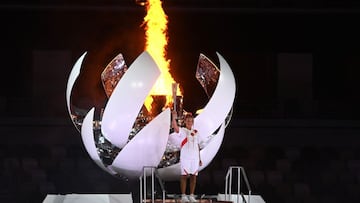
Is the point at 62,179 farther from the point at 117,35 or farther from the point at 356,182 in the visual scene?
the point at 356,182

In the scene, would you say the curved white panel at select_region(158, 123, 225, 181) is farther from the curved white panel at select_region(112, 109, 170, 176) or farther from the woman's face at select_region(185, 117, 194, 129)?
the woman's face at select_region(185, 117, 194, 129)

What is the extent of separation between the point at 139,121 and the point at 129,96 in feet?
1.90

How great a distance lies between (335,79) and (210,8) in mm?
2903

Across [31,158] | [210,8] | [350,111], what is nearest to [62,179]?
[31,158]

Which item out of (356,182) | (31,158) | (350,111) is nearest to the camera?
(356,182)

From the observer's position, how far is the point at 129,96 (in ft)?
31.2

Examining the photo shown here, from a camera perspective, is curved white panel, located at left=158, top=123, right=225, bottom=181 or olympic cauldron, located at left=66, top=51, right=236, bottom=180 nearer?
olympic cauldron, located at left=66, top=51, right=236, bottom=180

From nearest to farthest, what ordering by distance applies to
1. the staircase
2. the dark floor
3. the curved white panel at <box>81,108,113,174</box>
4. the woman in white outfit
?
the staircase, the woman in white outfit, the curved white panel at <box>81,108,113,174</box>, the dark floor

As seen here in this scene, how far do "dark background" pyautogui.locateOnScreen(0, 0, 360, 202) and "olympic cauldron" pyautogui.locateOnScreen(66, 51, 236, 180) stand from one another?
5.01 m

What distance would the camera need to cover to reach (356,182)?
13766 millimetres

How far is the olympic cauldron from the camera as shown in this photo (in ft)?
31.1

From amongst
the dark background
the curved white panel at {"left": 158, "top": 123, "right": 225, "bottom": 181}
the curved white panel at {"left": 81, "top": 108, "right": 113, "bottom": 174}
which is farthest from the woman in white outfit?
the dark background

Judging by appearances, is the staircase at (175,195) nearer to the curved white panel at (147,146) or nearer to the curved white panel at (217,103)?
the curved white panel at (147,146)

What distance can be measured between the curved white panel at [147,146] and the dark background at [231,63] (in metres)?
5.52
